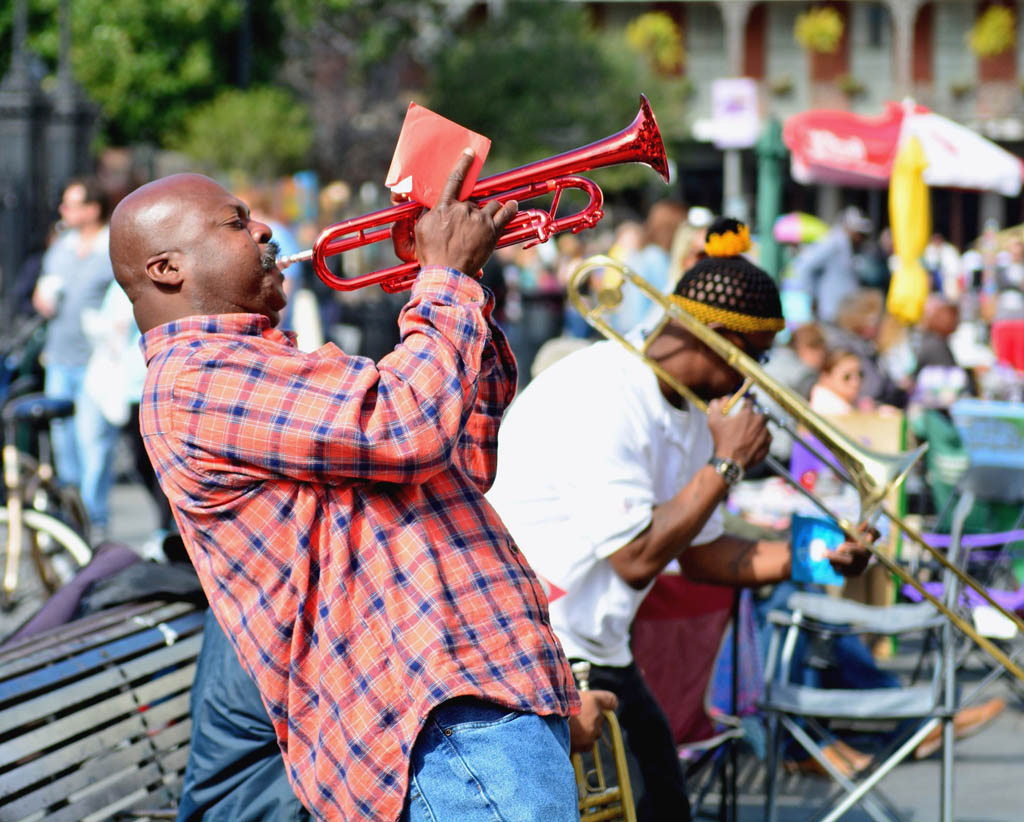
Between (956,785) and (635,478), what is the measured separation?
8.06 feet

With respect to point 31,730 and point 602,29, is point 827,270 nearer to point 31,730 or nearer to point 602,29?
point 31,730

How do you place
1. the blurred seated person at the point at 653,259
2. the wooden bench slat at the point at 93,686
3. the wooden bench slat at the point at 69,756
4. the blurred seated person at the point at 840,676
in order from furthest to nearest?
the blurred seated person at the point at 653,259 → the blurred seated person at the point at 840,676 → the wooden bench slat at the point at 93,686 → the wooden bench slat at the point at 69,756

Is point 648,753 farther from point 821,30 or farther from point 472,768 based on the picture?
point 821,30

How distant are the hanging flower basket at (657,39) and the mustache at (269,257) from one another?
41348 mm

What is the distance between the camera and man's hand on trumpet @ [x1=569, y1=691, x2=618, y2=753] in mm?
2447

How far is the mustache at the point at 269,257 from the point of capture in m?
2.06

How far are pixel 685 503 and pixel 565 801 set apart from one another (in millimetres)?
1079

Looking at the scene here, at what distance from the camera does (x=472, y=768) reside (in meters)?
1.93

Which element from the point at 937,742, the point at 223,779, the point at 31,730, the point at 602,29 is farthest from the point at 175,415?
the point at 602,29

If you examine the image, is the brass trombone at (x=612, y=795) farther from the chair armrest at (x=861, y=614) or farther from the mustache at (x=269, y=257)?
the chair armrest at (x=861, y=614)

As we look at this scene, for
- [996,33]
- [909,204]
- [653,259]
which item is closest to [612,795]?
[653,259]

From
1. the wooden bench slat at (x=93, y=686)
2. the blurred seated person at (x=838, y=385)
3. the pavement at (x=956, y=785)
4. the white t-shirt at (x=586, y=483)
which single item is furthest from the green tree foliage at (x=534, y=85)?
the white t-shirt at (x=586, y=483)

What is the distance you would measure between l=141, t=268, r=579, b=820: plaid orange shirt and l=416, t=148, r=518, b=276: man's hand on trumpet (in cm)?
4

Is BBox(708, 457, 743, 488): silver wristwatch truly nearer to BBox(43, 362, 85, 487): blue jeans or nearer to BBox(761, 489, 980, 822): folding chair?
BBox(761, 489, 980, 822): folding chair
